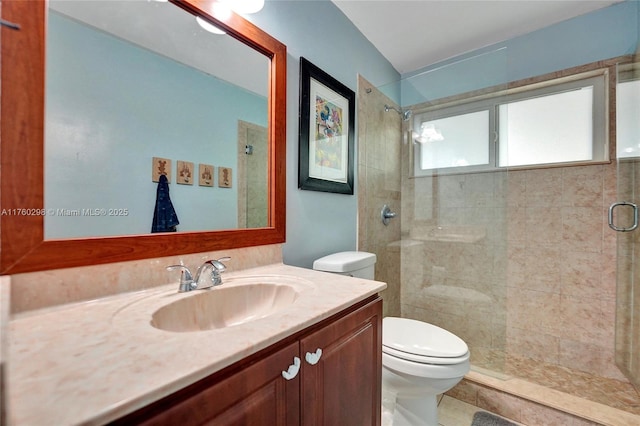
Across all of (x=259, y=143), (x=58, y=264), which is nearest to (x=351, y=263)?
(x=259, y=143)

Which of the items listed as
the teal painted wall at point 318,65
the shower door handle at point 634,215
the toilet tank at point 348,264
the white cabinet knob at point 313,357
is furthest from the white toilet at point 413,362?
the shower door handle at point 634,215

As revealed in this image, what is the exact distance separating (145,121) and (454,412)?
210 centimetres

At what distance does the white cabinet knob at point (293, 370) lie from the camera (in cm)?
60

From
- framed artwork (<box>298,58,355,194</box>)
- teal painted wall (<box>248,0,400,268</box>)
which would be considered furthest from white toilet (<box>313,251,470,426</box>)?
framed artwork (<box>298,58,355,194</box>)

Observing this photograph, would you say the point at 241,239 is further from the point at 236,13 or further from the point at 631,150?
the point at 631,150

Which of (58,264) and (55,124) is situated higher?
(55,124)

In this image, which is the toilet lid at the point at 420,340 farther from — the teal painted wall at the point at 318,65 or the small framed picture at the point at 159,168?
the small framed picture at the point at 159,168

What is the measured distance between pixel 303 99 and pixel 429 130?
1224mm

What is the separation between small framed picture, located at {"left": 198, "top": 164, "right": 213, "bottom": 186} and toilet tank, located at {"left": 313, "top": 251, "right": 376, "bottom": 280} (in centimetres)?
66

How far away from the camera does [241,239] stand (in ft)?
3.67

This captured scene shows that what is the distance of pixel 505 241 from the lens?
1964 mm

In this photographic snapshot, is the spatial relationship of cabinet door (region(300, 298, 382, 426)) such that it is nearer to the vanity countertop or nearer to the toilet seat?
the vanity countertop

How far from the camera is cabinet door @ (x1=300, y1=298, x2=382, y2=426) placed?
2.20ft

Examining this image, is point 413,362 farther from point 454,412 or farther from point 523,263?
point 523,263
